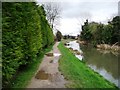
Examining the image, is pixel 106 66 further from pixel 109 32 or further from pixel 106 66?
pixel 109 32

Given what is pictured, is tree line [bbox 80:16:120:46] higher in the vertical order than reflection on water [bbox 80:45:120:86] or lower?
higher

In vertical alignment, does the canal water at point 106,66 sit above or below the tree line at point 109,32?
below

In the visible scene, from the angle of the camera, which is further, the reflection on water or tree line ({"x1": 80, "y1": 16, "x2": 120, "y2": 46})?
tree line ({"x1": 80, "y1": 16, "x2": 120, "y2": 46})

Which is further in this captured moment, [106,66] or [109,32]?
[109,32]

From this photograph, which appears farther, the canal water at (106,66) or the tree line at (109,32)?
the tree line at (109,32)

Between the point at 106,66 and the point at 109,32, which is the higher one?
the point at 109,32

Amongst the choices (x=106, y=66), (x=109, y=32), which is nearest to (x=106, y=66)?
(x=106, y=66)

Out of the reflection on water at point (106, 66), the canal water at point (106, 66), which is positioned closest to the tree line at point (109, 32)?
the canal water at point (106, 66)

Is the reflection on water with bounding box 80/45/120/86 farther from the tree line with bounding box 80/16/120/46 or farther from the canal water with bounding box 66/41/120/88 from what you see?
the tree line with bounding box 80/16/120/46

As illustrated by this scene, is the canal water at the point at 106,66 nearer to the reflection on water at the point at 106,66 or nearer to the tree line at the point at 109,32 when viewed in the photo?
the reflection on water at the point at 106,66

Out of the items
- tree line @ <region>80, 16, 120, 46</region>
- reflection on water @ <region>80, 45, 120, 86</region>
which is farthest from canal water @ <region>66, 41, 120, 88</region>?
tree line @ <region>80, 16, 120, 46</region>

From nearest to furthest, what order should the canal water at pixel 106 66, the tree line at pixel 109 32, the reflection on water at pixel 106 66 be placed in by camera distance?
1. the canal water at pixel 106 66
2. the reflection on water at pixel 106 66
3. the tree line at pixel 109 32

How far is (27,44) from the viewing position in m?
13.8

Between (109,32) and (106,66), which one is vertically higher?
(109,32)
